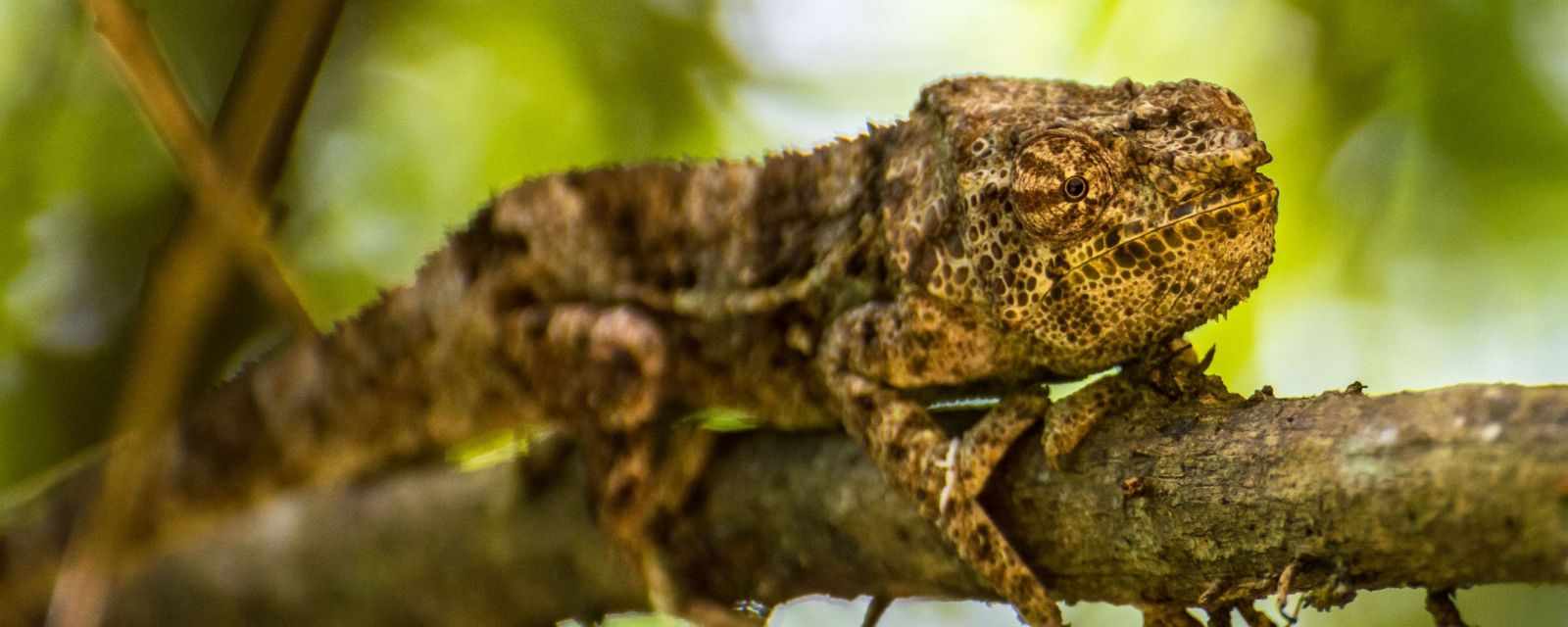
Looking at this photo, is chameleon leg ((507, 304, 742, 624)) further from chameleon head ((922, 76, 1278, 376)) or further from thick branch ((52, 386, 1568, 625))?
chameleon head ((922, 76, 1278, 376))

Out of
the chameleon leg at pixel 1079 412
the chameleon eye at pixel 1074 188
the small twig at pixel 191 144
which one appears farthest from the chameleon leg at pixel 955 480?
the small twig at pixel 191 144

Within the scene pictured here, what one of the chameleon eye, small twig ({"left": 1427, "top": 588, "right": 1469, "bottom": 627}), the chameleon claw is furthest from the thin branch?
small twig ({"left": 1427, "top": 588, "right": 1469, "bottom": 627})

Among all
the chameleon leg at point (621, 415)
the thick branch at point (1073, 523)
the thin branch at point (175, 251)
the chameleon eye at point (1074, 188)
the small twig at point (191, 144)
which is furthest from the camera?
the chameleon leg at point (621, 415)

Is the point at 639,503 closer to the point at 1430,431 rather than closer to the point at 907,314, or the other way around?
the point at 907,314

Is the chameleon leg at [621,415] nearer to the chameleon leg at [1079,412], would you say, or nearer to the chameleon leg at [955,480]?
the chameleon leg at [955,480]

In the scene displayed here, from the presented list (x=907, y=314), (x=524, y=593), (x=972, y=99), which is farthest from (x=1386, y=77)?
(x=524, y=593)

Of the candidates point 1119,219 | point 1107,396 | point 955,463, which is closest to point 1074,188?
point 1119,219

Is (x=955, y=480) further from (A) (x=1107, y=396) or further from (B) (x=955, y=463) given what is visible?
(A) (x=1107, y=396)
